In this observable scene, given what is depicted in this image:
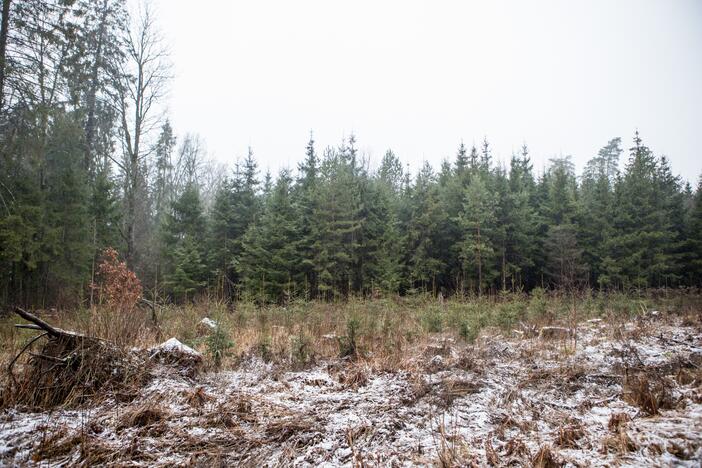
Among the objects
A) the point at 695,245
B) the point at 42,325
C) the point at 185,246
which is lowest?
the point at 42,325

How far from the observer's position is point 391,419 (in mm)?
2744

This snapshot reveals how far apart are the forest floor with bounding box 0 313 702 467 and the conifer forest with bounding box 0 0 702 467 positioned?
24mm

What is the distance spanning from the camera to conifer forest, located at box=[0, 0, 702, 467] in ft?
8.02

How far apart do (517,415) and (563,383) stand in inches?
45.7

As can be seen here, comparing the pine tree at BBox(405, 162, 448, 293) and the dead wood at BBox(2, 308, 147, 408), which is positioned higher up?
the pine tree at BBox(405, 162, 448, 293)

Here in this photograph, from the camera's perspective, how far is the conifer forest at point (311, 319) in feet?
8.02

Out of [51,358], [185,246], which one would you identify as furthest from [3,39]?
[185,246]

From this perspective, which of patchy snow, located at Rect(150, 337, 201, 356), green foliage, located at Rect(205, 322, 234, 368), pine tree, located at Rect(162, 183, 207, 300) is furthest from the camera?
pine tree, located at Rect(162, 183, 207, 300)

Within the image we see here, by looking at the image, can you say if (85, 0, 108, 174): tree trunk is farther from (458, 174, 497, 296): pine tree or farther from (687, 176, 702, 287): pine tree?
(687, 176, 702, 287): pine tree

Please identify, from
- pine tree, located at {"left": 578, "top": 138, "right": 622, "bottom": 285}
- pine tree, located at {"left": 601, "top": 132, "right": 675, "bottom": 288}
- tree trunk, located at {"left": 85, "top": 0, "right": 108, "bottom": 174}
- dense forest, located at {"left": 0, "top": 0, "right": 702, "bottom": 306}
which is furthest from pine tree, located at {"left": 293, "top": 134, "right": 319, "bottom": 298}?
pine tree, located at {"left": 601, "top": 132, "right": 675, "bottom": 288}

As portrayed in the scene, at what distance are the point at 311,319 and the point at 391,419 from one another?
Answer: 15.3 ft

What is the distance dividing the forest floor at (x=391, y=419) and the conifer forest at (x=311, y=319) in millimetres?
24

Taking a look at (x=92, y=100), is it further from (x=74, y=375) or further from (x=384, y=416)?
(x=384, y=416)

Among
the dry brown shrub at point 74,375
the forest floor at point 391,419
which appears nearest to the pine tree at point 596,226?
the forest floor at point 391,419
